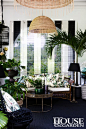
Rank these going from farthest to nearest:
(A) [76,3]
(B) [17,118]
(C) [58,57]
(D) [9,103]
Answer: (C) [58,57]
(A) [76,3]
(D) [9,103]
(B) [17,118]

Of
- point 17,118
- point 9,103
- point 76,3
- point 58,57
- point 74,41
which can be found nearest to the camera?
point 17,118

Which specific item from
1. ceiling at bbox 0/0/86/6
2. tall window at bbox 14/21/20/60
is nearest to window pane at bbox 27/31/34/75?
tall window at bbox 14/21/20/60

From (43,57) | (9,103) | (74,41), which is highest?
(74,41)

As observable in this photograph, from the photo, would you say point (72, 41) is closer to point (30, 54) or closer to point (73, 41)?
point (73, 41)

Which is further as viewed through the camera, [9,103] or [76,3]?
[76,3]

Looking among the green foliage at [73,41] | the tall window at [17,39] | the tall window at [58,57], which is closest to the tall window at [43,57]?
the tall window at [58,57]

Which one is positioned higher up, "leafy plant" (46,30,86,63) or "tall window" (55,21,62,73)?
"leafy plant" (46,30,86,63)

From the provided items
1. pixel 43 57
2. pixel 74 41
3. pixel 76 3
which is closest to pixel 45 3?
pixel 74 41

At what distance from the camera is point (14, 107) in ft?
10.0

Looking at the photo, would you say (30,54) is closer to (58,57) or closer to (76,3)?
(58,57)

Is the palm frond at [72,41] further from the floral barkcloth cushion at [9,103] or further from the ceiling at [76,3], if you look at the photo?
the floral barkcloth cushion at [9,103]

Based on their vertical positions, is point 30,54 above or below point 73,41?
below

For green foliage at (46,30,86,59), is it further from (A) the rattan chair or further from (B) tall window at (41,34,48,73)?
(A) the rattan chair

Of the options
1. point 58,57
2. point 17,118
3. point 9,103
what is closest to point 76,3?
point 58,57
